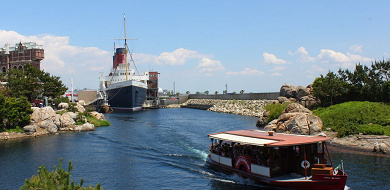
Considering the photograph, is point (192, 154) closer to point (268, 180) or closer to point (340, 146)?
point (268, 180)

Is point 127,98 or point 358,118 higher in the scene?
point 127,98

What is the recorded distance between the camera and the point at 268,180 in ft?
72.9

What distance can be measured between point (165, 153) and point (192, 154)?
2889 mm

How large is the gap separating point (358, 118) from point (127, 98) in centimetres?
7308

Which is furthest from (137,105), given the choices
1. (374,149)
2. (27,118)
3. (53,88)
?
(374,149)

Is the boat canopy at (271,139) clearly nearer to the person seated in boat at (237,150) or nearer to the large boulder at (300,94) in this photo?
the person seated in boat at (237,150)

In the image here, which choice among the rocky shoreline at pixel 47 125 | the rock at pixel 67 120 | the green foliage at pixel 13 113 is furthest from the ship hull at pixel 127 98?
the green foliage at pixel 13 113

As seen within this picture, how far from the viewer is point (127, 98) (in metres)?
102

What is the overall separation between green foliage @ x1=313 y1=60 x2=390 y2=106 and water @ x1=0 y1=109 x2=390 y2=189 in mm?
22390

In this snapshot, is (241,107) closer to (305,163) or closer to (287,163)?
(287,163)

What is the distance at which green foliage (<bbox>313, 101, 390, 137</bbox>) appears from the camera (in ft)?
124

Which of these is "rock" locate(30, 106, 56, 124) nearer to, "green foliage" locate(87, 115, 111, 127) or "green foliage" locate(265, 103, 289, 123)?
"green foliage" locate(87, 115, 111, 127)

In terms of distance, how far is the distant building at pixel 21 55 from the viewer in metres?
91.6

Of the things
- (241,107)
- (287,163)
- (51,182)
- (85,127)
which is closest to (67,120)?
(85,127)
